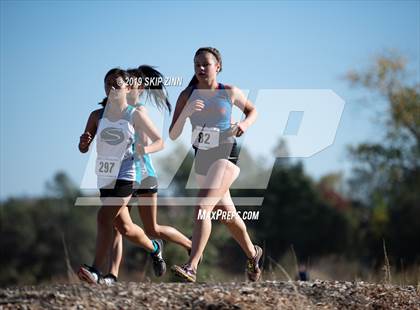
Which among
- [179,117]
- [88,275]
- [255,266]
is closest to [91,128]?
[179,117]

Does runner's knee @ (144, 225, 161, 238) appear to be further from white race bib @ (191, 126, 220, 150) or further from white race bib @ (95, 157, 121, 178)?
white race bib @ (191, 126, 220, 150)

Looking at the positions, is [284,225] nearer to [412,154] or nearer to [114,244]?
[412,154]

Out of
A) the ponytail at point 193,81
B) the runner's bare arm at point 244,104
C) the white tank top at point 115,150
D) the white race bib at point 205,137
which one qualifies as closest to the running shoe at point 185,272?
the white tank top at point 115,150

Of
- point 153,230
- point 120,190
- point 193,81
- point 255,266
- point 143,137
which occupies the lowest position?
point 255,266

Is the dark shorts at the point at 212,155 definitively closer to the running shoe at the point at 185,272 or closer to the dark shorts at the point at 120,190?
the dark shorts at the point at 120,190

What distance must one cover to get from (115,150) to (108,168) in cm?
18

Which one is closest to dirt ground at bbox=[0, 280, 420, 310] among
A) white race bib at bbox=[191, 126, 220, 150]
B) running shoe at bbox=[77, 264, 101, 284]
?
running shoe at bbox=[77, 264, 101, 284]

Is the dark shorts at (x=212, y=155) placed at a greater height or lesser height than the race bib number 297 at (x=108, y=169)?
greater

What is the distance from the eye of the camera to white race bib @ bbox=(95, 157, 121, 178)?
265 inches

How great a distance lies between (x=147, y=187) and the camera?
696 cm

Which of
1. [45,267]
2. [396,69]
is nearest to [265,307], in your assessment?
[396,69]

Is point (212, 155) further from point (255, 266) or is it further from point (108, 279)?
point (108, 279)

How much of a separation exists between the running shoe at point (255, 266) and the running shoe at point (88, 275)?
1.51 meters

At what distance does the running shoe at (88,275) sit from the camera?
21.7ft
